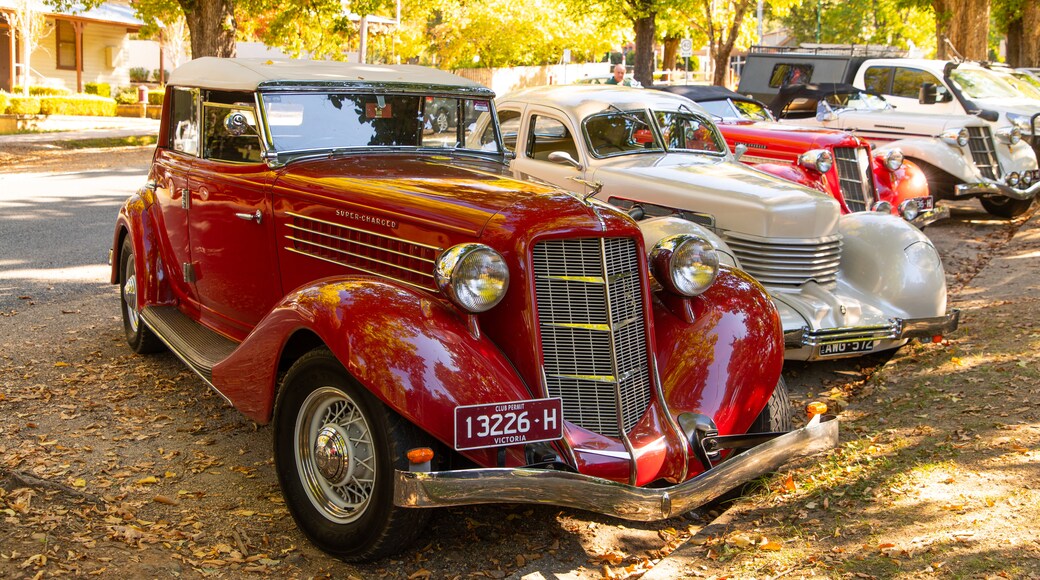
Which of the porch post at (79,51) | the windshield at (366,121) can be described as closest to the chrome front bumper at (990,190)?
the windshield at (366,121)

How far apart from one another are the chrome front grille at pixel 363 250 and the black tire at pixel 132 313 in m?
2.13

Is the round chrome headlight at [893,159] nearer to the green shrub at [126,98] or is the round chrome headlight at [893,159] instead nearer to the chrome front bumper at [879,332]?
the chrome front bumper at [879,332]

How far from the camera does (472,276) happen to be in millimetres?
3871

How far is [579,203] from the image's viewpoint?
4230 millimetres

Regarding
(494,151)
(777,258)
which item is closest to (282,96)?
(494,151)

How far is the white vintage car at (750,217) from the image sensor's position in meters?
6.66

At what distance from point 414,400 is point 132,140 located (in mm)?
21522

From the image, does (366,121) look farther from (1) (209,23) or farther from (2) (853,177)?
(1) (209,23)

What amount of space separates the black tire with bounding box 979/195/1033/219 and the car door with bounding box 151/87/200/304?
1144 centimetres

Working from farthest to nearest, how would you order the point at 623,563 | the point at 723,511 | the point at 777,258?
the point at 777,258 → the point at 723,511 → the point at 623,563

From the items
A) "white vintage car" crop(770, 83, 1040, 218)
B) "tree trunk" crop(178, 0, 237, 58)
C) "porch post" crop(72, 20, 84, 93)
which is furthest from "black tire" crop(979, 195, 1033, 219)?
"porch post" crop(72, 20, 84, 93)

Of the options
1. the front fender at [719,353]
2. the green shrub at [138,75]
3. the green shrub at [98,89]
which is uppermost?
the green shrub at [138,75]

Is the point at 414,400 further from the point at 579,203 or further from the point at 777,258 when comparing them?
the point at 777,258

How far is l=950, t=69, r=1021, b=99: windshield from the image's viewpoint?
1476 centimetres
